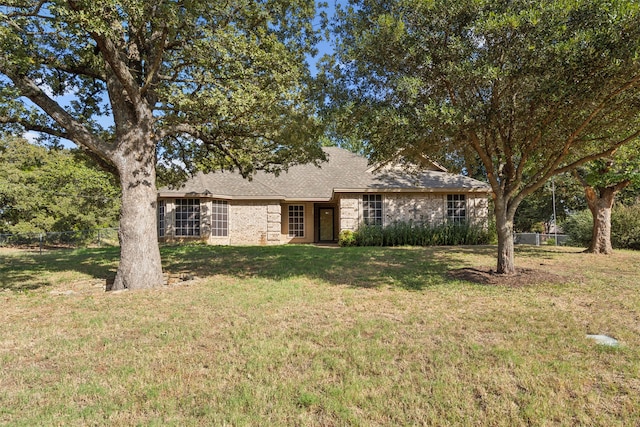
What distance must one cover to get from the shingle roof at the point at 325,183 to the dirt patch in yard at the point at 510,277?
8238mm

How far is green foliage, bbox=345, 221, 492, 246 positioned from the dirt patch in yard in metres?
7.79

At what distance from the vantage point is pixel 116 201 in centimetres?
2430

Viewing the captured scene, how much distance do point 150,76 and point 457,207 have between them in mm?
15279

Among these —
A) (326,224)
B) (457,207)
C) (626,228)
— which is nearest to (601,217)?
(626,228)

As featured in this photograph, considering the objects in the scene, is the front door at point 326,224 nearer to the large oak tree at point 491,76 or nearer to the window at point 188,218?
the window at point 188,218

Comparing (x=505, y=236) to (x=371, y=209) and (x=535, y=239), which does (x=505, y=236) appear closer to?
(x=371, y=209)

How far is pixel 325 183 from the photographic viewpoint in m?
20.0

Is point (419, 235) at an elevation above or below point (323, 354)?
above

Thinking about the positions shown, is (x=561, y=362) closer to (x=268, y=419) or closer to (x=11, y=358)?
(x=268, y=419)

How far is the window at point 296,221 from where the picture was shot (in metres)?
→ 19.9

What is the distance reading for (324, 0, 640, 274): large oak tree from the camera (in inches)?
235

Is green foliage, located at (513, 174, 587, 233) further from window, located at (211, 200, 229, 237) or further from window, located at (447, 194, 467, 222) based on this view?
window, located at (211, 200, 229, 237)

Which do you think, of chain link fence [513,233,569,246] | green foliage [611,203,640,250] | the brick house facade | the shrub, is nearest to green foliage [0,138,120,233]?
the brick house facade

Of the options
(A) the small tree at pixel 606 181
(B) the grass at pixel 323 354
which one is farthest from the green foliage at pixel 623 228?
(B) the grass at pixel 323 354
